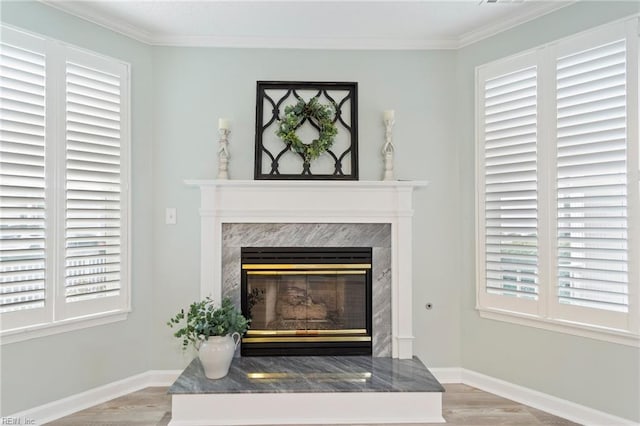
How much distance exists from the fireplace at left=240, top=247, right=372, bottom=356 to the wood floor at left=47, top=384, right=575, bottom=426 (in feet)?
2.18

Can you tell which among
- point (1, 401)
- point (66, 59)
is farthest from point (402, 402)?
point (66, 59)

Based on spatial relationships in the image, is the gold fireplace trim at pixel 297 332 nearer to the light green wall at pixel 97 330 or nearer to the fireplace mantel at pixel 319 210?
the fireplace mantel at pixel 319 210

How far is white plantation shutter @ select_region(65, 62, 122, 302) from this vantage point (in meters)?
2.51

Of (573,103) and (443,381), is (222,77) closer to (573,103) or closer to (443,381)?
(573,103)

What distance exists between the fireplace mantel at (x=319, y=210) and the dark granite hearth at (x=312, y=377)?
0.93 ft

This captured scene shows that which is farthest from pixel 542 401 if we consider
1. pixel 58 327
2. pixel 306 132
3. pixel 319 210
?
pixel 58 327

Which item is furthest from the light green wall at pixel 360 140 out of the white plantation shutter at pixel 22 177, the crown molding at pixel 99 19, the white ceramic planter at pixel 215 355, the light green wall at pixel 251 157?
the white plantation shutter at pixel 22 177

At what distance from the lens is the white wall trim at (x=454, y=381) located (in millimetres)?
2326

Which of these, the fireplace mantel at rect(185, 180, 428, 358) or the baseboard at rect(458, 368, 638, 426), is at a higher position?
the fireplace mantel at rect(185, 180, 428, 358)

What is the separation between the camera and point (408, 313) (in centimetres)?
287

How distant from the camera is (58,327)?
2424 mm

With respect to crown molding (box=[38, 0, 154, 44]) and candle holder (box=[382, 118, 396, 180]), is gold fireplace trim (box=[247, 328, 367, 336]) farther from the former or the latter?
crown molding (box=[38, 0, 154, 44])

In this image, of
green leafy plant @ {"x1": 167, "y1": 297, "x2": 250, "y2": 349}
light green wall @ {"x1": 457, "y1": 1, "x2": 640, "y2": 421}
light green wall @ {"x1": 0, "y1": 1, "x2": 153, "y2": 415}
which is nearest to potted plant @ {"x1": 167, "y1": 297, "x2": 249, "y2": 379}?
green leafy plant @ {"x1": 167, "y1": 297, "x2": 250, "y2": 349}

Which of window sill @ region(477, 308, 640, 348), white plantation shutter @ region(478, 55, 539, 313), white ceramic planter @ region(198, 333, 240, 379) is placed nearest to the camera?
window sill @ region(477, 308, 640, 348)
